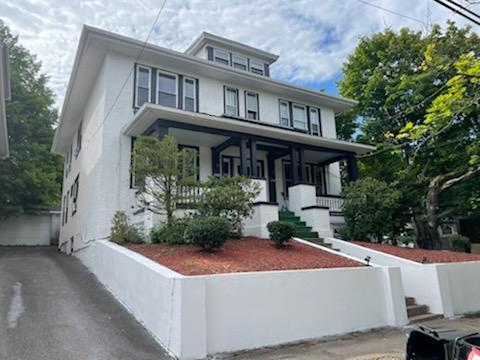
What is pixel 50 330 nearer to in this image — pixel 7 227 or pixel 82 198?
pixel 82 198

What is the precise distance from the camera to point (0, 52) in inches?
316

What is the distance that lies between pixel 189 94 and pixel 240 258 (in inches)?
329

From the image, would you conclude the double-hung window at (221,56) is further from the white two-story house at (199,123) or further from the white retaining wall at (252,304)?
the white retaining wall at (252,304)

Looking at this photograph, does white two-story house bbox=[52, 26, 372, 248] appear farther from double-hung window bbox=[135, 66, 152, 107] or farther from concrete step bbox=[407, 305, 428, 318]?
concrete step bbox=[407, 305, 428, 318]

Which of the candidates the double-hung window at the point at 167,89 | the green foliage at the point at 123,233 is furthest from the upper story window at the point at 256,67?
the green foliage at the point at 123,233

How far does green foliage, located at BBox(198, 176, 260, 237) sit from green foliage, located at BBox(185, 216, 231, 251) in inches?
64.0

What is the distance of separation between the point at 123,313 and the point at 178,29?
21.1 feet

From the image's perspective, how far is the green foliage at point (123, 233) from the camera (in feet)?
31.9

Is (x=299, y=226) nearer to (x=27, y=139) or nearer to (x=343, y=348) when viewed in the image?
(x=343, y=348)

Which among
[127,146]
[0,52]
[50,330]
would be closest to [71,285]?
[50,330]

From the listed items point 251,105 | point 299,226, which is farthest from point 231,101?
point 299,226

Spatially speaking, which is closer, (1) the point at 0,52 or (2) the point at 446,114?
(2) the point at 446,114

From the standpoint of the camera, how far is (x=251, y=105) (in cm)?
1525

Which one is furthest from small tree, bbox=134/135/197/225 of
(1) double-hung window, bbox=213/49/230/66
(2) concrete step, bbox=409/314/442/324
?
(1) double-hung window, bbox=213/49/230/66
